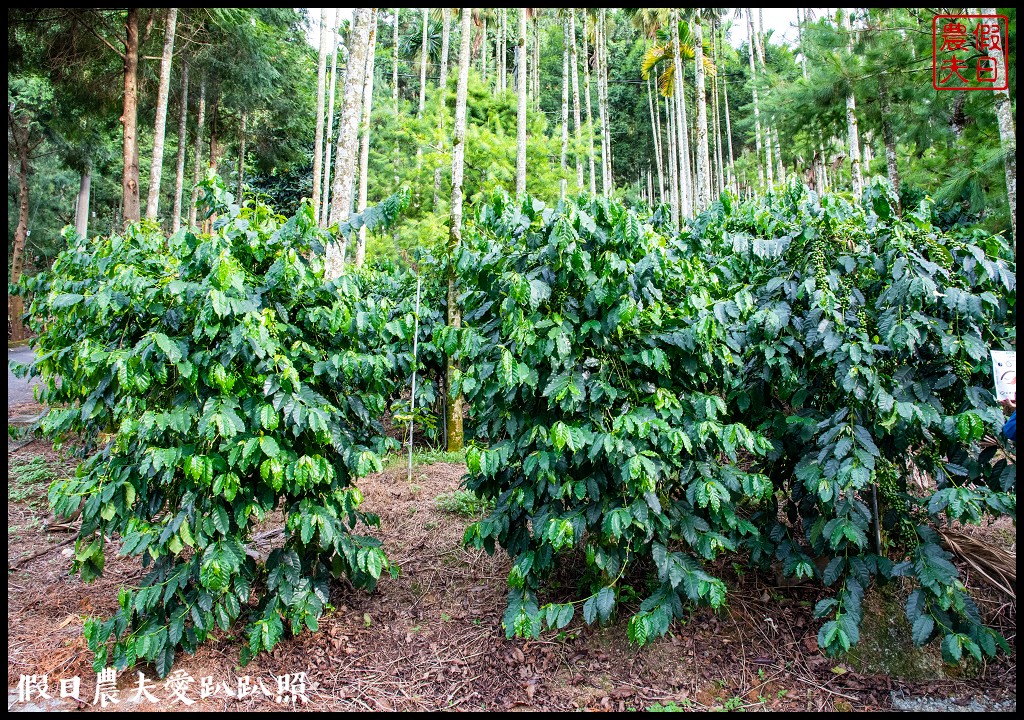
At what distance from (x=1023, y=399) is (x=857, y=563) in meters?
0.96

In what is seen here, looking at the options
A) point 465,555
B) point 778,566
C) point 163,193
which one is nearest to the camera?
point 778,566

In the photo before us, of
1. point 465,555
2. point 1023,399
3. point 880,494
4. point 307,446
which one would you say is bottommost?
point 465,555

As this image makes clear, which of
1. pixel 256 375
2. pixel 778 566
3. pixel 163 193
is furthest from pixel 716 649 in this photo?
pixel 163 193

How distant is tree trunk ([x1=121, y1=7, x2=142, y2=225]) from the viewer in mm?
7648

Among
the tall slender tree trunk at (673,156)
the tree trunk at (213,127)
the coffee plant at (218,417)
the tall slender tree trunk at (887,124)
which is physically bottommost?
the coffee plant at (218,417)

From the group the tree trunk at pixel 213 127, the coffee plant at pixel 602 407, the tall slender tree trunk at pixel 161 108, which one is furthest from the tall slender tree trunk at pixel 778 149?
the tree trunk at pixel 213 127

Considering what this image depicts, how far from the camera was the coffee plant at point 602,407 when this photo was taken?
8.12 ft

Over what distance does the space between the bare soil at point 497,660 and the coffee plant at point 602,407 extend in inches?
13.0

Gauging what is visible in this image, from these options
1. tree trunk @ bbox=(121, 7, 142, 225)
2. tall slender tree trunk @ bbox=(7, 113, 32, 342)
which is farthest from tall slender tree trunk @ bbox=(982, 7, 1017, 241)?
tall slender tree trunk @ bbox=(7, 113, 32, 342)

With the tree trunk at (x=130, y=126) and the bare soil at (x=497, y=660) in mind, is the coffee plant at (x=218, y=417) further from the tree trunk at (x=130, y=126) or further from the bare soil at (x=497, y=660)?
the tree trunk at (x=130, y=126)

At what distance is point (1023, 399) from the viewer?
2.08m

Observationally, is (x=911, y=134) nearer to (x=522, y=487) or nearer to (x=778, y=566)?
(x=778, y=566)

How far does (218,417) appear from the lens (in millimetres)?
2352

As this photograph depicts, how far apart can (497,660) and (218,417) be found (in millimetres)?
1701
